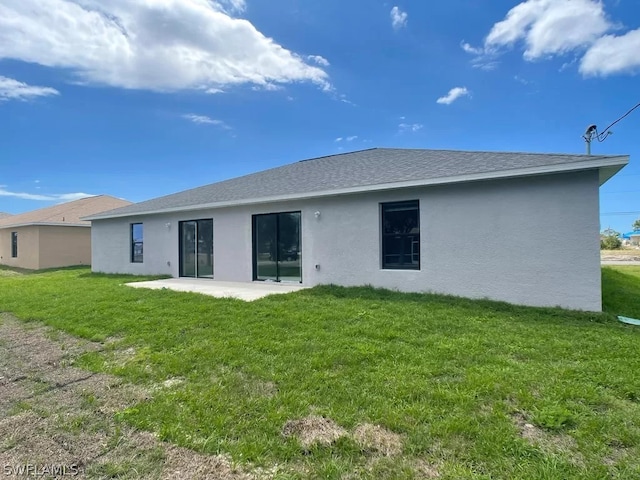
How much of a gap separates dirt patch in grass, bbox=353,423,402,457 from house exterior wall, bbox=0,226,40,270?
22428 mm

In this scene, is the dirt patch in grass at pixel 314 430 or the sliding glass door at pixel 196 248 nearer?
the dirt patch in grass at pixel 314 430

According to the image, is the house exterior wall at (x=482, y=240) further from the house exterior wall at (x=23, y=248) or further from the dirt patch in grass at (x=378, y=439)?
the house exterior wall at (x=23, y=248)

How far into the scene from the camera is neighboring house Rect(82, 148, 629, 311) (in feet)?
21.4

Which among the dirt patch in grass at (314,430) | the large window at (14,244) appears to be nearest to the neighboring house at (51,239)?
the large window at (14,244)

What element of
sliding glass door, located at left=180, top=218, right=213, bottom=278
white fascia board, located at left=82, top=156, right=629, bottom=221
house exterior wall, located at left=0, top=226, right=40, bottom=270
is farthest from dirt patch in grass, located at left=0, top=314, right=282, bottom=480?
house exterior wall, located at left=0, top=226, right=40, bottom=270

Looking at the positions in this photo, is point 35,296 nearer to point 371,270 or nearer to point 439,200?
point 371,270

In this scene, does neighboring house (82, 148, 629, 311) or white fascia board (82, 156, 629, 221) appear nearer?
white fascia board (82, 156, 629, 221)

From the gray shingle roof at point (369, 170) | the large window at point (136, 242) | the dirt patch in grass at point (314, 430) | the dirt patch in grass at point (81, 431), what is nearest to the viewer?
the dirt patch in grass at point (81, 431)

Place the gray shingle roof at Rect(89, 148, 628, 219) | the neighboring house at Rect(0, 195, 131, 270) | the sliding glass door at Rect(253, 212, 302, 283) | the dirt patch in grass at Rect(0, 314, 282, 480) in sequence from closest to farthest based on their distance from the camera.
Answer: the dirt patch in grass at Rect(0, 314, 282, 480)
the gray shingle roof at Rect(89, 148, 628, 219)
the sliding glass door at Rect(253, 212, 302, 283)
the neighboring house at Rect(0, 195, 131, 270)

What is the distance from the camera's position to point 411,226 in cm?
825

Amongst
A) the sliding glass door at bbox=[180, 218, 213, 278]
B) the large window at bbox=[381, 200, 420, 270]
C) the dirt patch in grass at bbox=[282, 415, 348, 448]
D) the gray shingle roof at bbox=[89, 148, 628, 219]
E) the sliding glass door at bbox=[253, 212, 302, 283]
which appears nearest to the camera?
the dirt patch in grass at bbox=[282, 415, 348, 448]

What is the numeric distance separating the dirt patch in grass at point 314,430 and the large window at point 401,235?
583 cm

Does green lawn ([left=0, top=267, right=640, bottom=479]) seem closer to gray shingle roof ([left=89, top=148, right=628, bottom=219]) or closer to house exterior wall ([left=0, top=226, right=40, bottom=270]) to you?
gray shingle roof ([left=89, top=148, right=628, bottom=219])

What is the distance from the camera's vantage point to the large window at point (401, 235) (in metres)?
8.19
